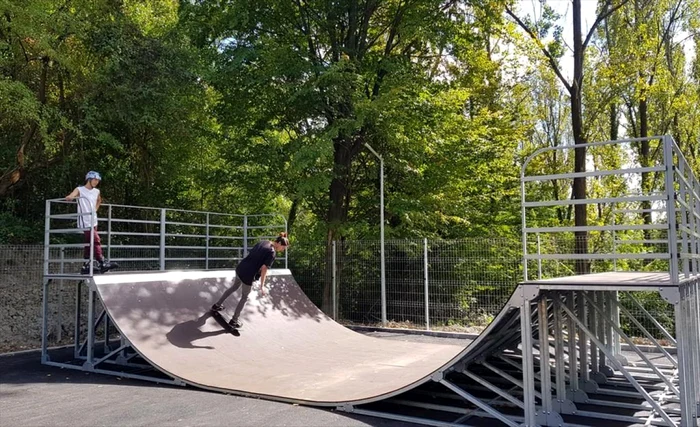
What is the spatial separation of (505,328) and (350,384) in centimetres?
213

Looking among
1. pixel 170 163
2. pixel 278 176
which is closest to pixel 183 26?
pixel 170 163

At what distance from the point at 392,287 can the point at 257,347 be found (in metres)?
5.53

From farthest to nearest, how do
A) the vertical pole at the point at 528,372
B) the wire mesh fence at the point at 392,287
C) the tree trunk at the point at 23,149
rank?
the tree trunk at the point at 23,149, the wire mesh fence at the point at 392,287, the vertical pole at the point at 528,372

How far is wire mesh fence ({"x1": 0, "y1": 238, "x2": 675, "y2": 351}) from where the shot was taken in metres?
12.0

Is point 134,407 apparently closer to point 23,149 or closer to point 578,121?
point 23,149

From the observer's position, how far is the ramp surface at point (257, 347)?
7.03 m

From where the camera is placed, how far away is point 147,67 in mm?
13289

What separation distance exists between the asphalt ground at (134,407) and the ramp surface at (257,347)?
0.25 m

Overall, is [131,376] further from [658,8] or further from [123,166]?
[658,8]

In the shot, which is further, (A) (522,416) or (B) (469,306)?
(B) (469,306)

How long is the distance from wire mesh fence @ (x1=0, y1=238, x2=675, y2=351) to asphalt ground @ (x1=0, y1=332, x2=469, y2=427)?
4562mm

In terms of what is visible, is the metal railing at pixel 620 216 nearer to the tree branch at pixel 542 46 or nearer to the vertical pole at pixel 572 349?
the vertical pole at pixel 572 349

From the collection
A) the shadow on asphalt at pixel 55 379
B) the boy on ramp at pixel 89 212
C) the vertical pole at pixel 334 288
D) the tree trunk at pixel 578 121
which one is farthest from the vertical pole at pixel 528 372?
the tree trunk at pixel 578 121

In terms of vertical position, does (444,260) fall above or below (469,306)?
above
